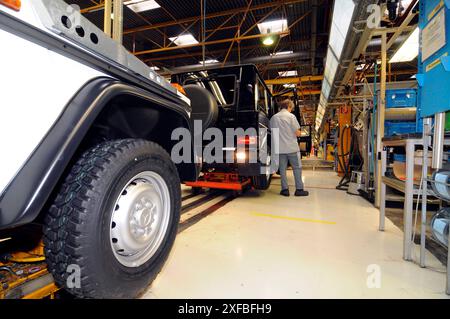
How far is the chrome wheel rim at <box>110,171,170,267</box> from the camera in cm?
105

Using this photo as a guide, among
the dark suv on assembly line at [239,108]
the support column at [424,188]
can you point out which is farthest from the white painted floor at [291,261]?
the dark suv on assembly line at [239,108]

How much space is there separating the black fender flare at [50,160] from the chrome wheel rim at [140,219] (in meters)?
0.34

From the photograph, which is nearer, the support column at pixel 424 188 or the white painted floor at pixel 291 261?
the white painted floor at pixel 291 261

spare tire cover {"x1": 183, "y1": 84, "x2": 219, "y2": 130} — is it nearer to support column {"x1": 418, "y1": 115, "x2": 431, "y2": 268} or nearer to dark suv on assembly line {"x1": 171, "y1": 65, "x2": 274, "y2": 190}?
dark suv on assembly line {"x1": 171, "y1": 65, "x2": 274, "y2": 190}

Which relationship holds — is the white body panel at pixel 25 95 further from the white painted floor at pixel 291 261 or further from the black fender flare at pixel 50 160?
the white painted floor at pixel 291 261

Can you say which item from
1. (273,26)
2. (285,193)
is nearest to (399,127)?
(285,193)

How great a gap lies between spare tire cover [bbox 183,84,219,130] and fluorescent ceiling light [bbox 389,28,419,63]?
324cm

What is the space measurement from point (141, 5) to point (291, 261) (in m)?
7.02


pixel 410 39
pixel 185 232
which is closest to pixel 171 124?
pixel 185 232

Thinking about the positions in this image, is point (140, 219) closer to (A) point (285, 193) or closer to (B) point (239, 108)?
(B) point (239, 108)

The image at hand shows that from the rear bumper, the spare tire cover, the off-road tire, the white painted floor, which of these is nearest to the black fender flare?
the off-road tire

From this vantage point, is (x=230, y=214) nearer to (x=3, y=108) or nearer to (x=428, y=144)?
(x=428, y=144)

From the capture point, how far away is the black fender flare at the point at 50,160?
66 centimetres

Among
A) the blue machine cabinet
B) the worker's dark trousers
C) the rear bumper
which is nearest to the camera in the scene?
the blue machine cabinet
